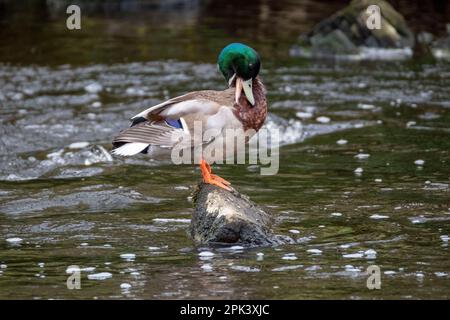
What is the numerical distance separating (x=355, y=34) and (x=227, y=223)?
A: 10.5m

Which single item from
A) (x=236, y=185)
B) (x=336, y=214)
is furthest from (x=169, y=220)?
(x=236, y=185)

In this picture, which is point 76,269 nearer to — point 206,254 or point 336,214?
point 206,254

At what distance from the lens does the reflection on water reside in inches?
242

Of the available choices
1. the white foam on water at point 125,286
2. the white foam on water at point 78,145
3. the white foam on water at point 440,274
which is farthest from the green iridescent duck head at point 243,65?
the white foam on water at point 78,145

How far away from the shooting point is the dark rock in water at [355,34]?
16.5 m

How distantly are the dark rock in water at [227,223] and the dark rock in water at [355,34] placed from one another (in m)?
9.83

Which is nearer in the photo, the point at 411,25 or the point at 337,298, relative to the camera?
the point at 337,298

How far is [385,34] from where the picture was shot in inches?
662

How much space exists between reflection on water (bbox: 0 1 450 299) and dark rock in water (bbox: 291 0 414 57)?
99cm

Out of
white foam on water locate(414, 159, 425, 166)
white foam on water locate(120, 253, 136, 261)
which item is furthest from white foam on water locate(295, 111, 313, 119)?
white foam on water locate(120, 253, 136, 261)

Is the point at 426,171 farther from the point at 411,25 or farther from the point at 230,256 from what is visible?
the point at 411,25

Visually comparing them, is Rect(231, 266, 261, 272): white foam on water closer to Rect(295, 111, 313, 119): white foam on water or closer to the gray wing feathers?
the gray wing feathers
